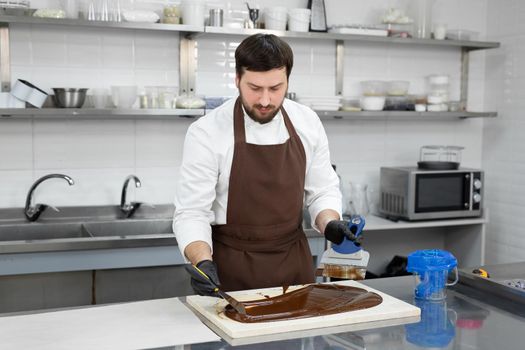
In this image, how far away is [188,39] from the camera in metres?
4.13

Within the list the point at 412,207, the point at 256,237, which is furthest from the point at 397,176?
the point at 256,237

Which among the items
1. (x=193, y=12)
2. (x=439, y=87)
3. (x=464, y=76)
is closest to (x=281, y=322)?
(x=193, y=12)

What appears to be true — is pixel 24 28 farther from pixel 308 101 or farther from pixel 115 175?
pixel 308 101

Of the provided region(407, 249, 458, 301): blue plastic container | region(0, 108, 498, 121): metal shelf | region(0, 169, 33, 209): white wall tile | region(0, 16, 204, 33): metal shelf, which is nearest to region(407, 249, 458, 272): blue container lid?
region(407, 249, 458, 301): blue plastic container

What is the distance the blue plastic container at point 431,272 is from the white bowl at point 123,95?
219 centimetres

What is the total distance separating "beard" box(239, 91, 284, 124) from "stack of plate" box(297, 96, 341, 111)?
1.72 m

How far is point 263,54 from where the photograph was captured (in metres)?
2.29

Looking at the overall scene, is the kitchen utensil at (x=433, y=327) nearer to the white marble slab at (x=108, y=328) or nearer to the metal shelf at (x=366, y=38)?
the white marble slab at (x=108, y=328)

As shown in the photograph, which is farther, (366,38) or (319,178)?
(366,38)

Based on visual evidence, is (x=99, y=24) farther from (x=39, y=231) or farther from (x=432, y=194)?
(x=432, y=194)

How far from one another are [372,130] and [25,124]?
2.39 metres

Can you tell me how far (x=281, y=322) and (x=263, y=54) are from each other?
37.3 inches

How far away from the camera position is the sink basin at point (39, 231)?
3.75 metres

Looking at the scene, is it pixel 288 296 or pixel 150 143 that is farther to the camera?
pixel 150 143
